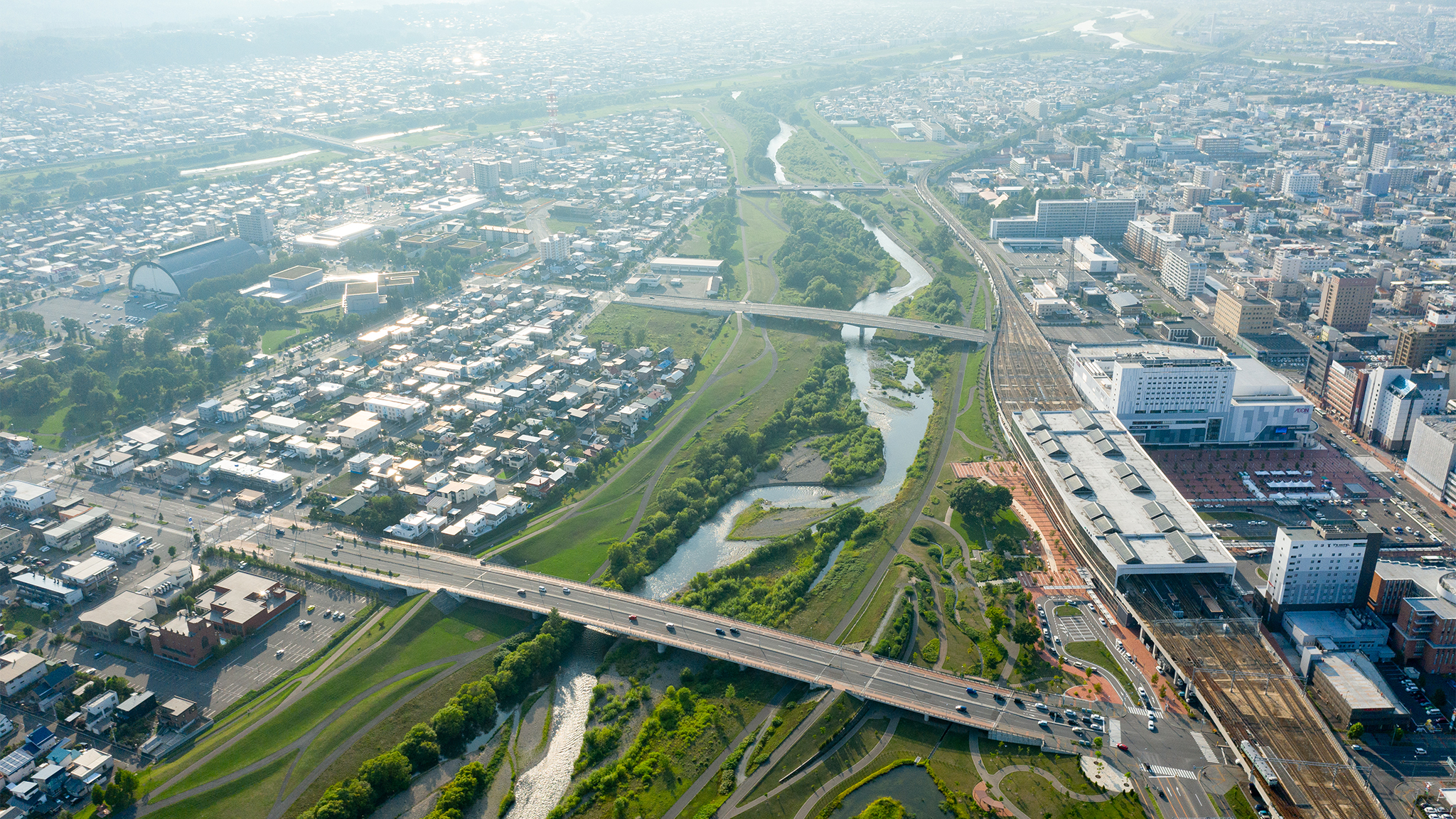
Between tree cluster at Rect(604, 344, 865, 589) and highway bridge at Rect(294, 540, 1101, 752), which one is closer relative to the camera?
highway bridge at Rect(294, 540, 1101, 752)

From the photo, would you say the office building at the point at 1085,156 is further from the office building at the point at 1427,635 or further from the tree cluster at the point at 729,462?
the office building at the point at 1427,635

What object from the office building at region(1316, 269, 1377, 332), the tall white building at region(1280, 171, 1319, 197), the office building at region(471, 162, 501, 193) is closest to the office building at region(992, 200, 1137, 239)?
the office building at region(1316, 269, 1377, 332)

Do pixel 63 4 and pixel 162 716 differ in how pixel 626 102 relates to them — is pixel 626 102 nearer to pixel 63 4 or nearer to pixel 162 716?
pixel 162 716

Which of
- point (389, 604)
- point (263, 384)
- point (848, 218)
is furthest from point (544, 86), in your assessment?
point (389, 604)

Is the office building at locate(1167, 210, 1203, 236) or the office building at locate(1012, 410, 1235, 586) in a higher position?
the office building at locate(1167, 210, 1203, 236)

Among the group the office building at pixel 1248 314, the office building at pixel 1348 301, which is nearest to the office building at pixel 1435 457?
the office building at pixel 1248 314

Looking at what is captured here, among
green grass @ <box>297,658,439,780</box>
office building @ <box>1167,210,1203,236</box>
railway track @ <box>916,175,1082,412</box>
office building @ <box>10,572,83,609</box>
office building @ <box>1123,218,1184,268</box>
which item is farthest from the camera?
office building @ <box>1167,210,1203,236</box>

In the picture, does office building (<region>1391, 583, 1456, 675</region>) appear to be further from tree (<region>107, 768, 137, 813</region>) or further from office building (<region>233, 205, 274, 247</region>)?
office building (<region>233, 205, 274, 247</region>)
